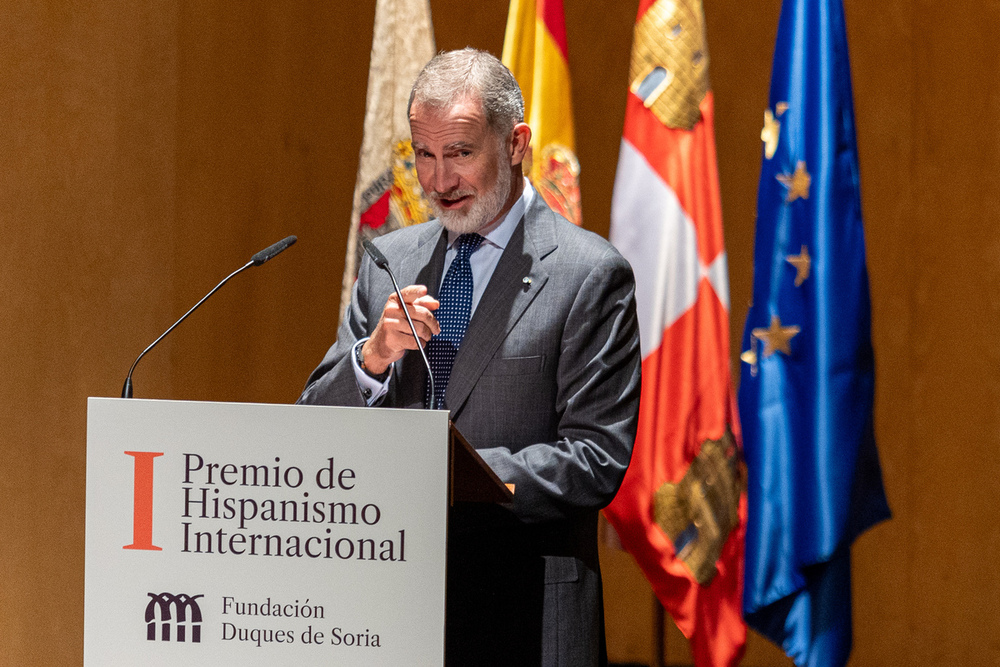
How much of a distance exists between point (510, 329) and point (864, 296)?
1334mm

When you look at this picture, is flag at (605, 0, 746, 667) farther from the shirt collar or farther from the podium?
the podium

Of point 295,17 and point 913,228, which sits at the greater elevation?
point 295,17

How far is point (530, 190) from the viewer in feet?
6.72

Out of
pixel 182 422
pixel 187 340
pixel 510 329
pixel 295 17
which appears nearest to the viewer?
pixel 182 422

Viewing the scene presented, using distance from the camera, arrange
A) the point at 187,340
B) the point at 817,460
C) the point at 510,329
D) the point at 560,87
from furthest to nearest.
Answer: the point at 187,340 → the point at 560,87 → the point at 817,460 → the point at 510,329

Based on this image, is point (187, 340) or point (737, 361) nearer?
point (187, 340)

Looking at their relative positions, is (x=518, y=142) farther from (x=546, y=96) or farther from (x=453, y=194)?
(x=546, y=96)

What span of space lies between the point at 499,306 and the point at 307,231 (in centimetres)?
211

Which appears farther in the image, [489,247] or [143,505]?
[489,247]

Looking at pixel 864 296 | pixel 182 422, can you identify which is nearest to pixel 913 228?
pixel 864 296

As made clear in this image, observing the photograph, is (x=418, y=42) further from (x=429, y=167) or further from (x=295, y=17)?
(x=429, y=167)

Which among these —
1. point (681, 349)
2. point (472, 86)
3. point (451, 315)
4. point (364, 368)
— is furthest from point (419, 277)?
point (681, 349)

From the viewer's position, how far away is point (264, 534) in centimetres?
133

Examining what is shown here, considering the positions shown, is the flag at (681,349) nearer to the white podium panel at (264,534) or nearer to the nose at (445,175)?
the nose at (445,175)
